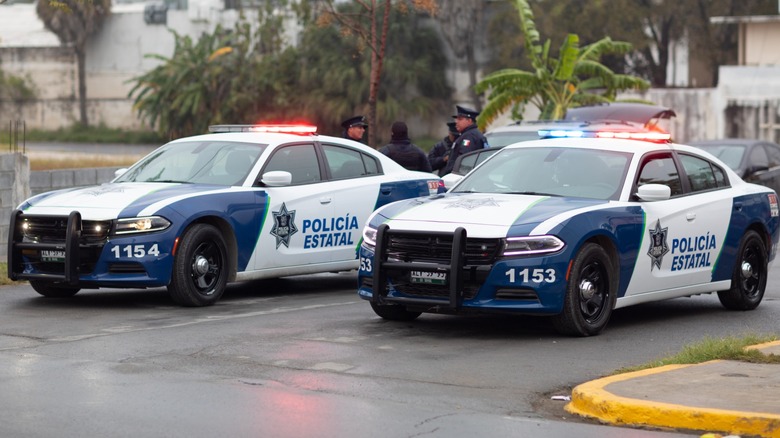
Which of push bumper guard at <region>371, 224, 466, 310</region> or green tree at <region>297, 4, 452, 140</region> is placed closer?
push bumper guard at <region>371, 224, 466, 310</region>

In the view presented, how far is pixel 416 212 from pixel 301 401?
121 inches

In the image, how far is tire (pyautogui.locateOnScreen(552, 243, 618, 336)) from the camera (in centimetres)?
1037

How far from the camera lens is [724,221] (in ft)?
40.0

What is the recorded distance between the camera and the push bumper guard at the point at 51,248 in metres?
11.9

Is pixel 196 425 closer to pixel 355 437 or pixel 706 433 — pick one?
pixel 355 437

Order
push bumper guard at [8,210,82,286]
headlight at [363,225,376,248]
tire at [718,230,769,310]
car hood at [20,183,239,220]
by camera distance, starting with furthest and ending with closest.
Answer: tire at [718,230,769,310]
car hood at [20,183,239,220]
push bumper guard at [8,210,82,286]
headlight at [363,225,376,248]

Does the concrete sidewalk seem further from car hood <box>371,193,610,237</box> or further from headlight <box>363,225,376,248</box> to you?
headlight <box>363,225,376,248</box>

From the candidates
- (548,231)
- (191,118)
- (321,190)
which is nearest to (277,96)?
(191,118)

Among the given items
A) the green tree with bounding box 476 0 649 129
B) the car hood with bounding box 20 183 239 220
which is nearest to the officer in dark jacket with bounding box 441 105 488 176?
the car hood with bounding box 20 183 239 220

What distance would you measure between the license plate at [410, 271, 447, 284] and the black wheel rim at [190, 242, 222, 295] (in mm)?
2579

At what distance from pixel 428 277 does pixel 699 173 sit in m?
3.16

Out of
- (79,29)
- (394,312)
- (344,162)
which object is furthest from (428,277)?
(79,29)

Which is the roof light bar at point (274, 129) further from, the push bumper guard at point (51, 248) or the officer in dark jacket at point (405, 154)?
the officer in dark jacket at point (405, 154)

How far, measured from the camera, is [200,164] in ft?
43.6
